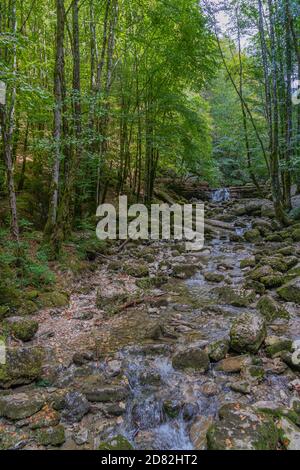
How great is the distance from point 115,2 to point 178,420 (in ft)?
33.1

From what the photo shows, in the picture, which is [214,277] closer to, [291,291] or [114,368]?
[291,291]

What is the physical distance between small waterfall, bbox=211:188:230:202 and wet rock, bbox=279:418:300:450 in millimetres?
17573

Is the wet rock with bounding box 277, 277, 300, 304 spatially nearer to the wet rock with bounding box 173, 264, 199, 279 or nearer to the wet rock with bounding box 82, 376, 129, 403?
the wet rock with bounding box 173, 264, 199, 279

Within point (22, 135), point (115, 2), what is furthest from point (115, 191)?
point (115, 2)

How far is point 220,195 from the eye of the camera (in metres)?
20.3

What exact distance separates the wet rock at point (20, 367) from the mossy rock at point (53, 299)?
6.14 feet

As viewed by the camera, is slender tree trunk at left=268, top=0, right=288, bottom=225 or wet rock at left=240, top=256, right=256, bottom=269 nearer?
wet rock at left=240, top=256, right=256, bottom=269

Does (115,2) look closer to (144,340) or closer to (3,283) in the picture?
(3,283)

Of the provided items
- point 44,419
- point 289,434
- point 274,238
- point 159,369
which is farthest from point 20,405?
point 274,238

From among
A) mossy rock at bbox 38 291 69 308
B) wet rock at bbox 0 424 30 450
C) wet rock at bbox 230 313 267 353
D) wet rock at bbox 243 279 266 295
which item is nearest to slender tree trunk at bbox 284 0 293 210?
wet rock at bbox 243 279 266 295

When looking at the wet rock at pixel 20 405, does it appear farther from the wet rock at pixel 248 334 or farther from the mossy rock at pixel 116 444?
the wet rock at pixel 248 334

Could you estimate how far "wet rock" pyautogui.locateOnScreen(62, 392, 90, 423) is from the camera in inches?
124

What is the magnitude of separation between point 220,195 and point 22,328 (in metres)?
17.5

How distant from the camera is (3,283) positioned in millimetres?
5207
